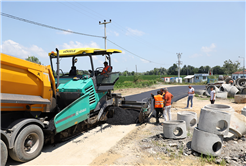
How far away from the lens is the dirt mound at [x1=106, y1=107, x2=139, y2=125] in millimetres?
7637

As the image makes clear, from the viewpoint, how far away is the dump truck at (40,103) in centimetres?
402

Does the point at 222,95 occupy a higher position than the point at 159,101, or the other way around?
the point at 159,101

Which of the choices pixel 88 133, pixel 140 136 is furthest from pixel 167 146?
pixel 88 133

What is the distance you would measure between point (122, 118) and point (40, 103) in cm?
380

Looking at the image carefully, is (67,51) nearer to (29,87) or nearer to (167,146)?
(29,87)

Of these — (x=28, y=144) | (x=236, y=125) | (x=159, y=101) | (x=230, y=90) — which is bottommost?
(x=28, y=144)

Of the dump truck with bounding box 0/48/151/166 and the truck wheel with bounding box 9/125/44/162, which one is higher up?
the dump truck with bounding box 0/48/151/166

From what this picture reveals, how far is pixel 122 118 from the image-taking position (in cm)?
773

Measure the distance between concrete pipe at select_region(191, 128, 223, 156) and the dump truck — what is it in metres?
3.44

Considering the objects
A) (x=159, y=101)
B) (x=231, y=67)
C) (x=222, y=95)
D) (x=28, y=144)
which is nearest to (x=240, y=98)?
(x=222, y=95)

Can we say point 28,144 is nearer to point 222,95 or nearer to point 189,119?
point 189,119

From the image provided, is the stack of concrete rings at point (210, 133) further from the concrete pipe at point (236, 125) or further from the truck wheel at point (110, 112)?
the truck wheel at point (110, 112)

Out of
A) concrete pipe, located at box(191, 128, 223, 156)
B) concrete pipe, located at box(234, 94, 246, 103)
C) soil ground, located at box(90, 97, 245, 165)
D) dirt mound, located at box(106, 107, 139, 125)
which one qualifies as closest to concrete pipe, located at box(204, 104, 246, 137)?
concrete pipe, located at box(191, 128, 223, 156)

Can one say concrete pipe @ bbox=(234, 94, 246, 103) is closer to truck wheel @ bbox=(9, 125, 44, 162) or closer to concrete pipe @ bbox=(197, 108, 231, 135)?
concrete pipe @ bbox=(197, 108, 231, 135)
